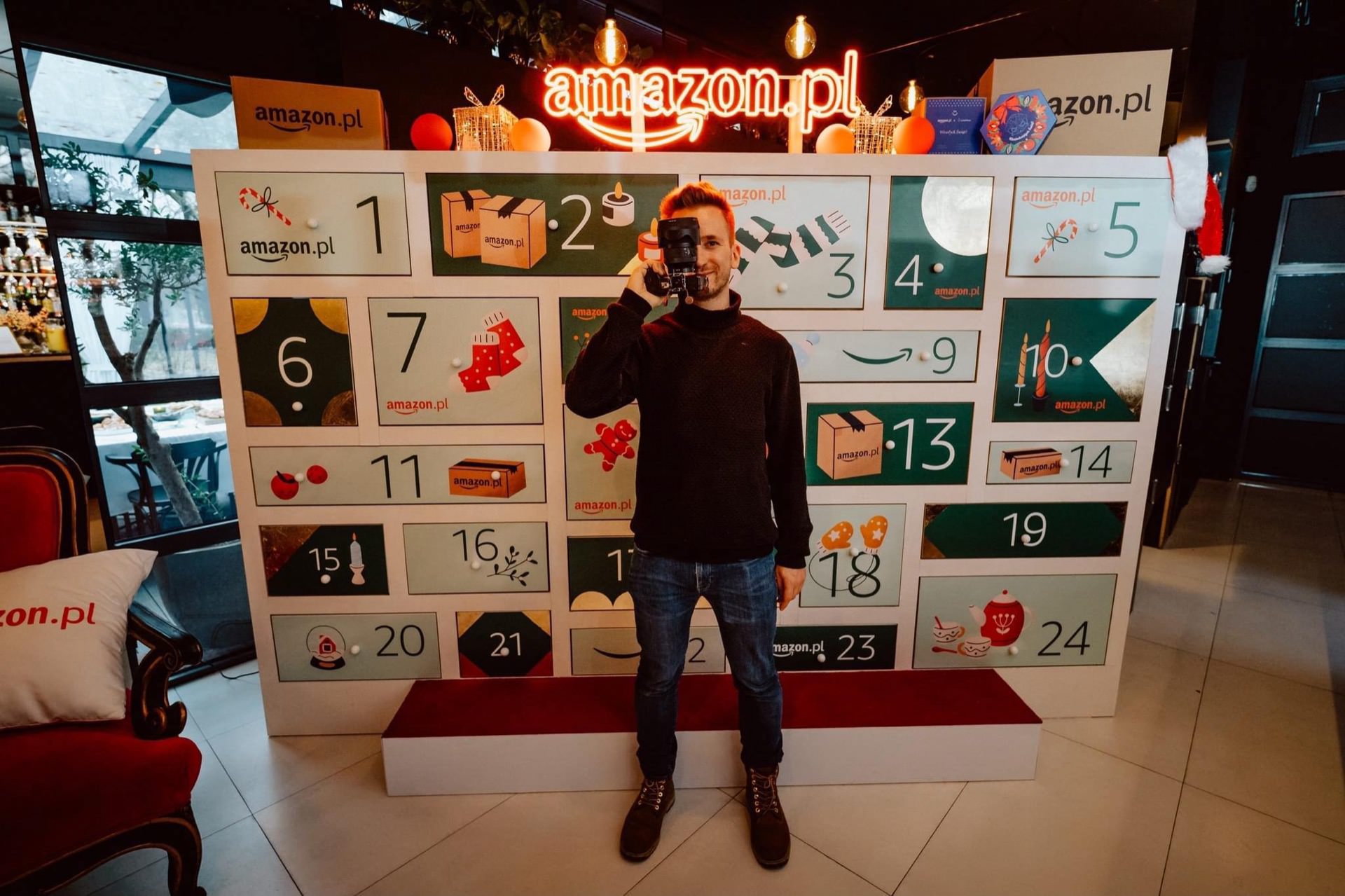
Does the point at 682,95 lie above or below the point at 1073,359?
above

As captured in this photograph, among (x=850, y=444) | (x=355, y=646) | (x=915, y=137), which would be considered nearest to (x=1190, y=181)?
(x=915, y=137)

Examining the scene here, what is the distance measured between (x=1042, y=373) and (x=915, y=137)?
902 mm

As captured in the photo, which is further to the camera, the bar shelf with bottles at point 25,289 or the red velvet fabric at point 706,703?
the bar shelf with bottles at point 25,289

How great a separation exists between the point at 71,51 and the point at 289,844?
283cm

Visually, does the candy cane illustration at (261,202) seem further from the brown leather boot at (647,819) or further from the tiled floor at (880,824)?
the brown leather boot at (647,819)

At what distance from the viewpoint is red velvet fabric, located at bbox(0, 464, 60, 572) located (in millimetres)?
1789

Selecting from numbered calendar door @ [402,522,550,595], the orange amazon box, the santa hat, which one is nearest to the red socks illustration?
numbered calendar door @ [402,522,550,595]

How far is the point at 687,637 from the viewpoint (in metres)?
1.80

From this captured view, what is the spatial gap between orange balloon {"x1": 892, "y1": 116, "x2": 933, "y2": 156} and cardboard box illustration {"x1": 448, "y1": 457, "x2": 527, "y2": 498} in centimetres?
166

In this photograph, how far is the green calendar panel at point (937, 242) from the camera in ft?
6.79

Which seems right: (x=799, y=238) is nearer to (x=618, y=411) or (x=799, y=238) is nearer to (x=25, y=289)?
(x=618, y=411)

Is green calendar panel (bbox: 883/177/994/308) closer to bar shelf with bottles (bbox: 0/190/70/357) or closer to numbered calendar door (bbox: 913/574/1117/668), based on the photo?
numbered calendar door (bbox: 913/574/1117/668)

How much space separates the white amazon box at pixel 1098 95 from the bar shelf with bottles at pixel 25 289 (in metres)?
6.20

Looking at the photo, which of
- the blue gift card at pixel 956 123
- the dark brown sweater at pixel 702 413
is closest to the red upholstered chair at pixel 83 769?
the dark brown sweater at pixel 702 413
